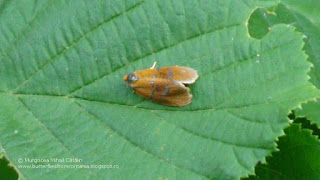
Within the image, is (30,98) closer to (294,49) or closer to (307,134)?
(294,49)

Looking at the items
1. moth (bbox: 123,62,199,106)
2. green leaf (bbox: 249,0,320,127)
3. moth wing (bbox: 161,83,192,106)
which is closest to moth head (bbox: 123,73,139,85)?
moth (bbox: 123,62,199,106)

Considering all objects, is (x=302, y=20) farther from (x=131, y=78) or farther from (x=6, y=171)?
(x=6, y=171)

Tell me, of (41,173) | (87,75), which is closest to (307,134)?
(87,75)

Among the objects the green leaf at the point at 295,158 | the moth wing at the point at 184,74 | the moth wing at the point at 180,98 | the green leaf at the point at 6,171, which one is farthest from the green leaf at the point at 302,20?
the green leaf at the point at 6,171

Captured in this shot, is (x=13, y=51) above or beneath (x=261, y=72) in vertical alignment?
above

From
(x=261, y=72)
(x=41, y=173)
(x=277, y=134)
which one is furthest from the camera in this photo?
(x=41, y=173)

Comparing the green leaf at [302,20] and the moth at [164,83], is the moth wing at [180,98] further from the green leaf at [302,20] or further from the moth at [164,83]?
the green leaf at [302,20]
